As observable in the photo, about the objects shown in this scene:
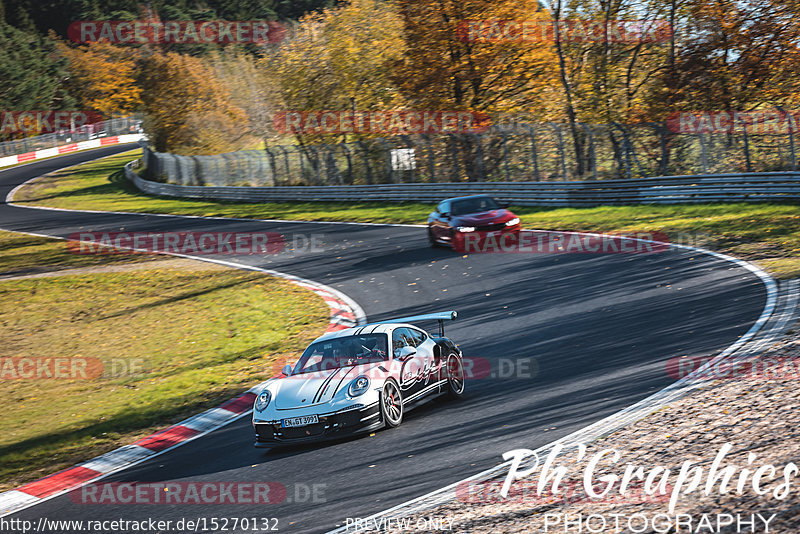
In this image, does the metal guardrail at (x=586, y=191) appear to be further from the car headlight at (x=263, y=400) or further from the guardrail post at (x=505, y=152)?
the car headlight at (x=263, y=400)

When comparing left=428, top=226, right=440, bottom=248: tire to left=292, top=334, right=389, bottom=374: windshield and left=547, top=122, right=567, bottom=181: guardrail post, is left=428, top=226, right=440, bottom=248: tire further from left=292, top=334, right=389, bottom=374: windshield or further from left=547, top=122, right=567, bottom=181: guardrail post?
left=292, top=334, right=389, bottom=374: windshield

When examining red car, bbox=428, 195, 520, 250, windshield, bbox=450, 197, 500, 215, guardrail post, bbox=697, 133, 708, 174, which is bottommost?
red car, bbox=428, 195, 520, 250

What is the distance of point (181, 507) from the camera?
773 centimetres

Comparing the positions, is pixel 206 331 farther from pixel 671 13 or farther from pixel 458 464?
pixel 671 13

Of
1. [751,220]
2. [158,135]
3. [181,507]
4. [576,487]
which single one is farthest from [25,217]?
[576,487]

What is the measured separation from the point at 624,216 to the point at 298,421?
1760cm

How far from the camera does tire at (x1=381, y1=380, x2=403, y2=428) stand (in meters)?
9.40

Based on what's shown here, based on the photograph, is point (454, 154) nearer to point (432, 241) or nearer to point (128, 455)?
point (432, 241)

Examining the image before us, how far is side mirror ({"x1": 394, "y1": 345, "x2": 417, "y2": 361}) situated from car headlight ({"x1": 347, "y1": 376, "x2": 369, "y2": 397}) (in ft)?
2.65

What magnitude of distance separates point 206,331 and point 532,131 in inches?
671

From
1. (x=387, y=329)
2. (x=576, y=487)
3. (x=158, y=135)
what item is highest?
(x=158, y=135)

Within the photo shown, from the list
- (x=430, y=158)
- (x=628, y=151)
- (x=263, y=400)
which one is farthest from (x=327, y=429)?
(x=430, y=158)

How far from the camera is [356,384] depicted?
946 centimetres

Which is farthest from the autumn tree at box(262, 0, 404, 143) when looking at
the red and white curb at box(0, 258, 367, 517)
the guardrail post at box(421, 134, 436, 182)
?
the red and white curb at box(0, 258, 367, 517)
